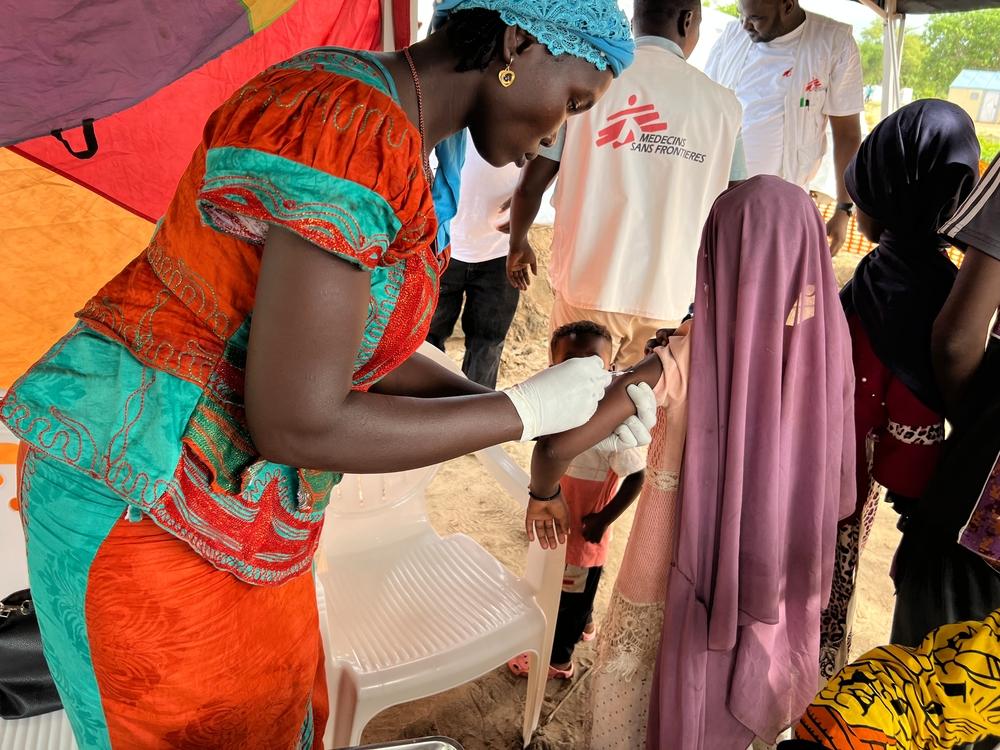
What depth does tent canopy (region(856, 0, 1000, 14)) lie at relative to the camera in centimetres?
432

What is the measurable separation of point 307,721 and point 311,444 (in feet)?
1.88

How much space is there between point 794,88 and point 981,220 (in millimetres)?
2106

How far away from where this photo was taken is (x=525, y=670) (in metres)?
2.34

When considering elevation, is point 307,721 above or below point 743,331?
below

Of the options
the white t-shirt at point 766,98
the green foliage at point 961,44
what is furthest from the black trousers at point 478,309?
the green foliage at point 961,44

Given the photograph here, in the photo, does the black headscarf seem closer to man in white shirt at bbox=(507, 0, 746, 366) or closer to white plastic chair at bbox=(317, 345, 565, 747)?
man in white shirt at bbox=(507, 0, 746, 366)

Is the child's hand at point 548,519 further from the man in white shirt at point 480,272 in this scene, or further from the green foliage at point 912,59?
the green foliage at point 912,59

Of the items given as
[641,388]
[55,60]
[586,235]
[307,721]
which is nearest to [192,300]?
[307,721]

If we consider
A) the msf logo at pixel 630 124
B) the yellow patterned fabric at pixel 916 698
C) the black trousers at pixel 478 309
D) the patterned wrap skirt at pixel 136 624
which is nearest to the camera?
the patterned wrap skirt at pixel 136 624

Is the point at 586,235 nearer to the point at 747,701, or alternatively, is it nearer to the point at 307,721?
the point at 747,701

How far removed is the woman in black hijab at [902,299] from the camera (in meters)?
1.66

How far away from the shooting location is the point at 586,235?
2594mm

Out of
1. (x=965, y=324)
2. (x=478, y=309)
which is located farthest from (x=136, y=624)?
(x=478, y=309)

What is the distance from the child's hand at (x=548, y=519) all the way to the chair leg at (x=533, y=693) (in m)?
0.37
